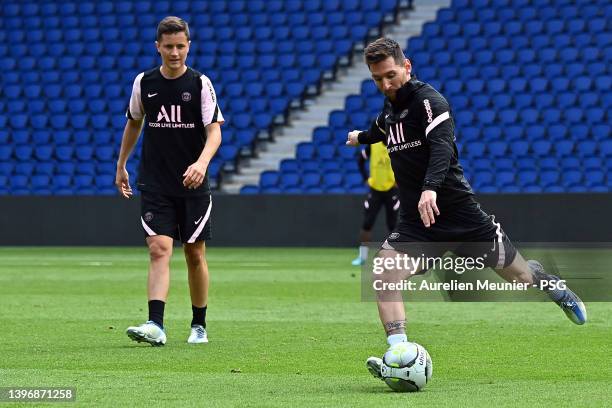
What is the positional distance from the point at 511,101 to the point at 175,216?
17.1m

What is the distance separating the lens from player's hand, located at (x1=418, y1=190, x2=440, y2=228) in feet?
21.0

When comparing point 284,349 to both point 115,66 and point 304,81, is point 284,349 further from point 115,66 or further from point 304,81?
point 115,66

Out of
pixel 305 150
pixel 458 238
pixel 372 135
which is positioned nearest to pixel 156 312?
pixel 372 135

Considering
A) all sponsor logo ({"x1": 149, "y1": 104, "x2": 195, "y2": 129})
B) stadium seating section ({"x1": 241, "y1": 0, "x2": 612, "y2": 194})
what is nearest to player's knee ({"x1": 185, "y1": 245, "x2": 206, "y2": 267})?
all sponsor logo ({"x1": 149, "y1": 104, "x2": 195, "y2": 129})

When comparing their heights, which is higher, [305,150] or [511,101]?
[511,101]

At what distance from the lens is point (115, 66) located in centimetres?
2825

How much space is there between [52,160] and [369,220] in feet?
32.8

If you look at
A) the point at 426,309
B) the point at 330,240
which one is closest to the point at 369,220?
the point at 330,240

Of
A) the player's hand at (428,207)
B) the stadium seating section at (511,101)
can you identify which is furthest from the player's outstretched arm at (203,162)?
the stadium seating section at (511,101)

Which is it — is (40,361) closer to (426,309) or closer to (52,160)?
(426,309)

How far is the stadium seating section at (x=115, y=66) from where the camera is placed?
2600 cm

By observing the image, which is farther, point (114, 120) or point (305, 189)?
point (114, 120)

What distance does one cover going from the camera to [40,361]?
24.5 ft

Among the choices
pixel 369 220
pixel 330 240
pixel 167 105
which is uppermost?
pixel 167 105
